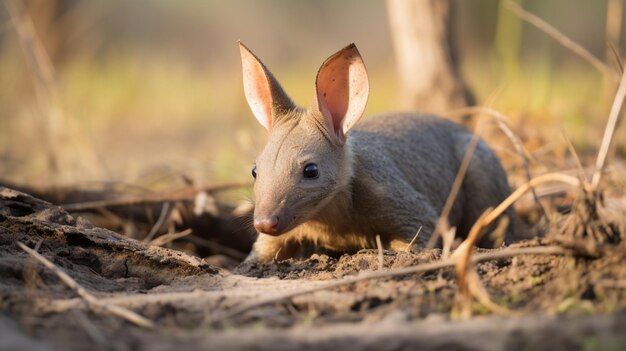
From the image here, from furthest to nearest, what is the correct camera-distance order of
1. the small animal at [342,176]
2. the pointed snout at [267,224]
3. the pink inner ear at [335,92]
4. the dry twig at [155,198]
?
the dry twig at [155,198] → the pink inner ear at [335,92] → the small animal at [342,176] → the pointed snout at [267,224]

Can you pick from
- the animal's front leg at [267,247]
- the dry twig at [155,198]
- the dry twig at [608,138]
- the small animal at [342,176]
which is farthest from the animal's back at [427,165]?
the dry twig at [608,138]

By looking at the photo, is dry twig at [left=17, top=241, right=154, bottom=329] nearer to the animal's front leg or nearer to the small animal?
the small animal

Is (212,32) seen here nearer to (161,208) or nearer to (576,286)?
(161,208)

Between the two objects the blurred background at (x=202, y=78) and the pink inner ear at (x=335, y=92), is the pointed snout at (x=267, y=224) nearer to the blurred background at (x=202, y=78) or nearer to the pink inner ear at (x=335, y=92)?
the pink inner ear at (x=335, y=92)

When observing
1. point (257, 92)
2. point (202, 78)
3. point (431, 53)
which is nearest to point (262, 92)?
point (257, 92)

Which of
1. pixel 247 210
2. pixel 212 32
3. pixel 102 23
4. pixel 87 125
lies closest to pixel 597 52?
pixel 212 32

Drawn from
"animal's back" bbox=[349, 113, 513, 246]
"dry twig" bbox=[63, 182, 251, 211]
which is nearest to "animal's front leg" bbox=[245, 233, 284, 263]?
"animal's back" bbox=[349, 113, 513, 246]
